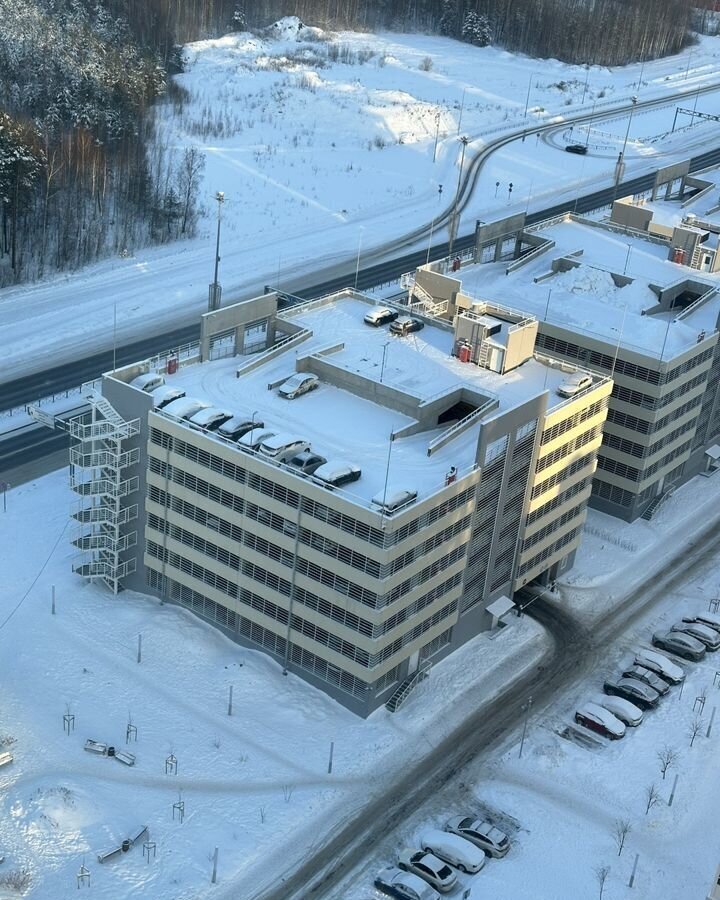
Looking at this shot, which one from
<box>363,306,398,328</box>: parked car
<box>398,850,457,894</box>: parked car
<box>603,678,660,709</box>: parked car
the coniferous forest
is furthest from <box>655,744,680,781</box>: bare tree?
the coniferous forest

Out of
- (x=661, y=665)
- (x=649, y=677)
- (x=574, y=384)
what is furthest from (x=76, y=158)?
(x=649, y=677)

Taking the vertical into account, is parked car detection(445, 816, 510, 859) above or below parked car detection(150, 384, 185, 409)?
below

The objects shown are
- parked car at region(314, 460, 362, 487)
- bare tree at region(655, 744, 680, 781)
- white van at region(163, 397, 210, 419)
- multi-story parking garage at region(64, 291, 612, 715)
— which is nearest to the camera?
parked car at region(314, 460, 362, 487)

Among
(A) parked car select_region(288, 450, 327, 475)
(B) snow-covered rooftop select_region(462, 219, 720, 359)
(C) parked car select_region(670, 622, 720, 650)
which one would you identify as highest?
(B) snow-covered rooftop select_region(462, 219, 720, 359)

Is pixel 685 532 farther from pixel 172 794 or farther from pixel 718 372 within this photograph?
pixel 172 794

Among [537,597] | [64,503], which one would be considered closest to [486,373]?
[537,597]

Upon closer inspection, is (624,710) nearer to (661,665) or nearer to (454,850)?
(661,665)

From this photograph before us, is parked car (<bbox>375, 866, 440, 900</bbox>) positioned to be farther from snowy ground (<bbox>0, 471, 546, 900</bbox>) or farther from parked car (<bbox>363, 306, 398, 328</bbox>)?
parked car (<bbox>363, 306, 398, 328</bbox>)
